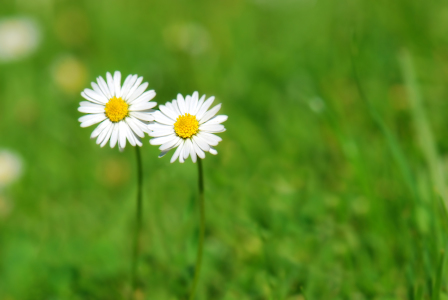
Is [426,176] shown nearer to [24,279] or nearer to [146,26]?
[24,279]

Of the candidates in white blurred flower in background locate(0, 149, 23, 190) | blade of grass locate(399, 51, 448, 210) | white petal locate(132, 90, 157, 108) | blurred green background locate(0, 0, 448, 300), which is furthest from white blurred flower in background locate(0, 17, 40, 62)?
blade of grass locate(399, 51, 448, 210)

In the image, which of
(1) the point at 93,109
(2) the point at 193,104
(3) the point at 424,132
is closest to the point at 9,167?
(1) the point at 93,109

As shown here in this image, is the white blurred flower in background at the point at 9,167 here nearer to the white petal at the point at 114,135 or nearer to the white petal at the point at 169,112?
the white petal at the point at 114,135

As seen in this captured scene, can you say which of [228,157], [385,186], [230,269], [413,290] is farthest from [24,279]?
[385,186]

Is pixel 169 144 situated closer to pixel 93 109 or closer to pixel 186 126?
pixel 186 126

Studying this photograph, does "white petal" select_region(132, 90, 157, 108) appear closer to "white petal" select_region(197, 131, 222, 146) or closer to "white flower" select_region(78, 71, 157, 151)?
"white flower" select_region(78, 71, 157, 151)

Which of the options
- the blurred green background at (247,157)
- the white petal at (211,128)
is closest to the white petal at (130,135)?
the white petal at (211,128)

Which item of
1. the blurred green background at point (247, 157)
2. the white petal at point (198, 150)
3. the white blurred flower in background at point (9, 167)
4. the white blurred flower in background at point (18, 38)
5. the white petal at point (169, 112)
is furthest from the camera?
the white blurred flower in background at point (18, 38)
